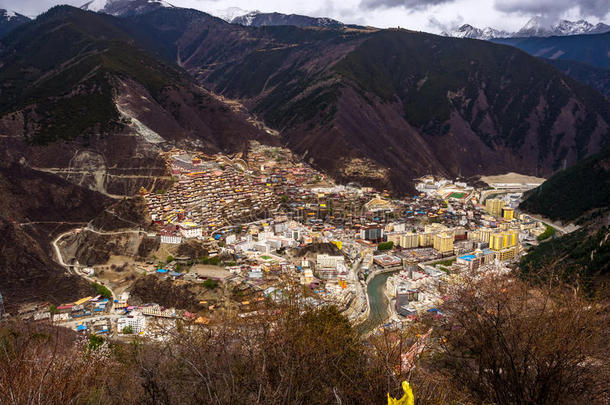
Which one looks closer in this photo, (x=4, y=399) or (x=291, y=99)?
(x=4, y=399)

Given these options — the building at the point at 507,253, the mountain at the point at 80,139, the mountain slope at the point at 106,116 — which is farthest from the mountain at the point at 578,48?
the building at the point at 507,253

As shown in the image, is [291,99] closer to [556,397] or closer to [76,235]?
[76,235]

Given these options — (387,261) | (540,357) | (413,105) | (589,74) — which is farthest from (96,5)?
(540,357)

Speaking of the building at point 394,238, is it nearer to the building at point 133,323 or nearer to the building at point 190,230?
the building at point 190,230

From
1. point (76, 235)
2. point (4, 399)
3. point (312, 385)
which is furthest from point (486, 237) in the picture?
point (4, 399)

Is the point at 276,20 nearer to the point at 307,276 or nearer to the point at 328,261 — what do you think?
the point at 328,261

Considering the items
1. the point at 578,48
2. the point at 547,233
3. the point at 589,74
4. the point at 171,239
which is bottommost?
the point at 547,233
